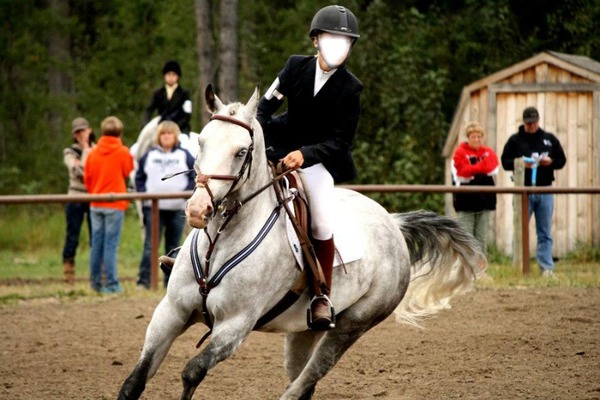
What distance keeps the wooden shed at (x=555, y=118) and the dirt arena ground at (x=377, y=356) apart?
3.07 meters

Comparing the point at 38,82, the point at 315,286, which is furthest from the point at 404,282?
the point at 38,82

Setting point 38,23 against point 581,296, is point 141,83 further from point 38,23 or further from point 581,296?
point 581,296

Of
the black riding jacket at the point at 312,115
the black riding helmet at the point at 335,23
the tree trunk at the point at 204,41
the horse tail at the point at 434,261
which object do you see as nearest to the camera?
the black riding helmet at the point at 335,23

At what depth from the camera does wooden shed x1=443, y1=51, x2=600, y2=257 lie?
14.3 meters

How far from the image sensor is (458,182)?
12852mm

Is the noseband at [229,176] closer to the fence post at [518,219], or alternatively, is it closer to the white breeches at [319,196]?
the white breeches at [319,196]

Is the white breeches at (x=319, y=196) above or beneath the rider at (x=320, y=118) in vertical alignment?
beneath

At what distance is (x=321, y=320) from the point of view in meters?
6.20

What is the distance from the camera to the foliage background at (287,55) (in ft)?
60.7

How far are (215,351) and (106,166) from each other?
7.06 meters

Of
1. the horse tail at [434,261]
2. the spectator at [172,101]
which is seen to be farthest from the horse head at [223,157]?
the spectator at [172,101]

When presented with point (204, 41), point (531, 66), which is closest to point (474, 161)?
point (531, 66)

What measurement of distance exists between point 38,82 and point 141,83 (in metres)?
3.99

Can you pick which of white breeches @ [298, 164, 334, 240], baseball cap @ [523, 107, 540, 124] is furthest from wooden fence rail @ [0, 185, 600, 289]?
white breeches @ [298, 164, 334, 240]
